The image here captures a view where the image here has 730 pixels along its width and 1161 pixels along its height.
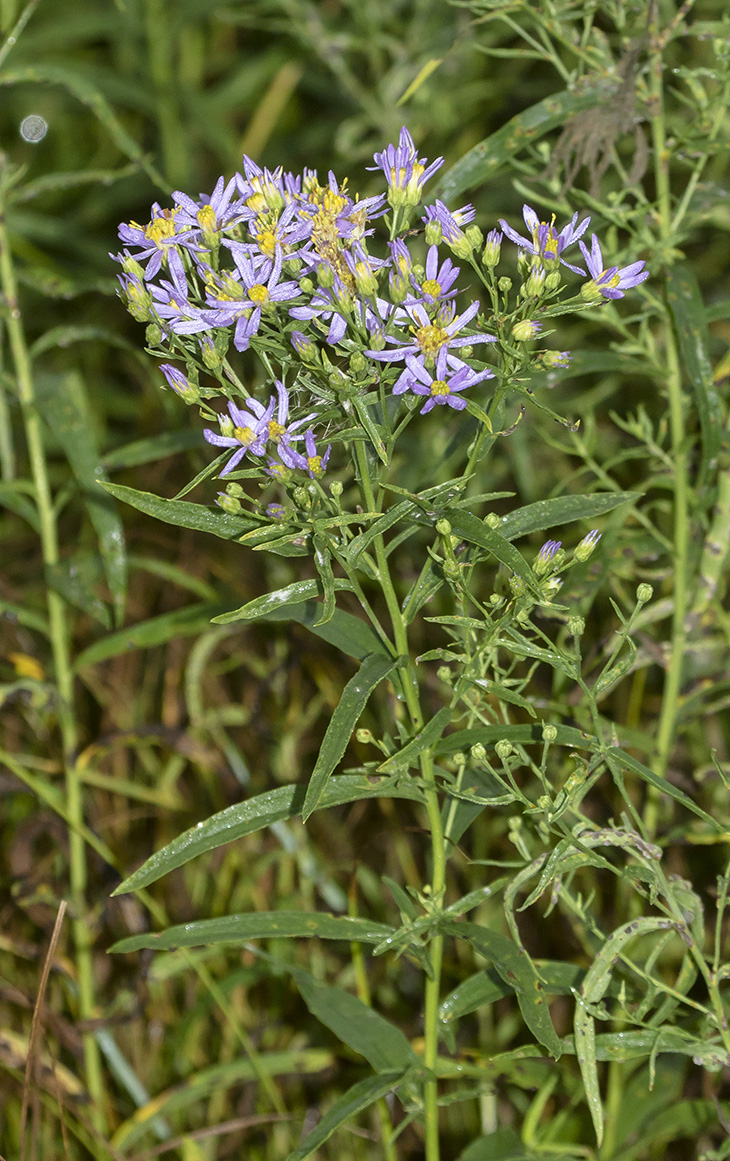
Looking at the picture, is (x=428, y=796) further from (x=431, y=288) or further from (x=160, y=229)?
(x=160, y=229)

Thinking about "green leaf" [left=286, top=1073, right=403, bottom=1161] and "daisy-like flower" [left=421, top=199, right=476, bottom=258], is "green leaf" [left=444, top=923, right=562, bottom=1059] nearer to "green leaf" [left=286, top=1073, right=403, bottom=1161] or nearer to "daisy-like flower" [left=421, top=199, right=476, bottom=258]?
"green leaf" [left=286, top=1073, right=403, bottom=1161]

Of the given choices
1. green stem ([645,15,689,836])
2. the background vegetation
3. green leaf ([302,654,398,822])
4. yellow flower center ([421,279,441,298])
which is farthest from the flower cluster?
green stem ([645,15,689,836])

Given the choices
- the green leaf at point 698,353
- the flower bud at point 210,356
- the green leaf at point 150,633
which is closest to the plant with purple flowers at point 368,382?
the flower bud at point 210,356

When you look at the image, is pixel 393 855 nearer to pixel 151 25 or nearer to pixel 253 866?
pixel 253 866

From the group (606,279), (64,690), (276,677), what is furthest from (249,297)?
(276,677)

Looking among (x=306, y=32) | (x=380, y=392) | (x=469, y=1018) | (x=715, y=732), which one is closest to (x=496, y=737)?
(x=380, y=392)

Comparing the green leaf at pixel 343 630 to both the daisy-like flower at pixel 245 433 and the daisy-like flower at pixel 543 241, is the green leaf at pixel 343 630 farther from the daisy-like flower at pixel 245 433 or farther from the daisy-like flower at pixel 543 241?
the daisy-like flower at pixel 543 241
